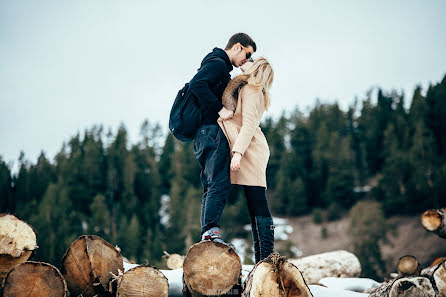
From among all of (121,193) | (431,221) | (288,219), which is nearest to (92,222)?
(121,193)

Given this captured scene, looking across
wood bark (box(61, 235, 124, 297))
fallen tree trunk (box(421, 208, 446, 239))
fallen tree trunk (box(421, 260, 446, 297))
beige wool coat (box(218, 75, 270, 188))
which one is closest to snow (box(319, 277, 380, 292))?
fallen tree trunk (box(421, 260, 446, 297))

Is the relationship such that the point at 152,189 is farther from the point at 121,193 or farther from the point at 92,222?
the point at 92,222

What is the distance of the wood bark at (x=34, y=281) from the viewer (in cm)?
255

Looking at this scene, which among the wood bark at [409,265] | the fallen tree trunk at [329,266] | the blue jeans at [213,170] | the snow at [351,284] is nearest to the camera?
the blue jeans at [213,170]

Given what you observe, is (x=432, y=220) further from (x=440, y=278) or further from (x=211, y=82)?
(x=211, y=82)

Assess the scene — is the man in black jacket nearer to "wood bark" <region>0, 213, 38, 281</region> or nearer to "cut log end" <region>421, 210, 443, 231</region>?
"wood bark" <region>0, 213, 38, 281</region>

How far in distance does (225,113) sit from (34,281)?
1813 mm

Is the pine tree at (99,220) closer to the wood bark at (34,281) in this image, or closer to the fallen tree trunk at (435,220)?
the fallen tree trunk at (435,220)

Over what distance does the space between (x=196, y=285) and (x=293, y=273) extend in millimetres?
666

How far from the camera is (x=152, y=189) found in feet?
138

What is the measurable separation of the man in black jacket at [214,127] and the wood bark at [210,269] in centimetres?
18

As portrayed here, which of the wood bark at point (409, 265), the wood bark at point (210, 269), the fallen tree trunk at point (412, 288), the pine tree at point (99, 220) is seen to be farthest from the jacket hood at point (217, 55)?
the pine tree at point (99, 220)

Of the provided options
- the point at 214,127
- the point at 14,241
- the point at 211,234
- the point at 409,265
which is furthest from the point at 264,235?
the point at 409,265

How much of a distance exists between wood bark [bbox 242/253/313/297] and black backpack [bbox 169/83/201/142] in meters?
1.25
